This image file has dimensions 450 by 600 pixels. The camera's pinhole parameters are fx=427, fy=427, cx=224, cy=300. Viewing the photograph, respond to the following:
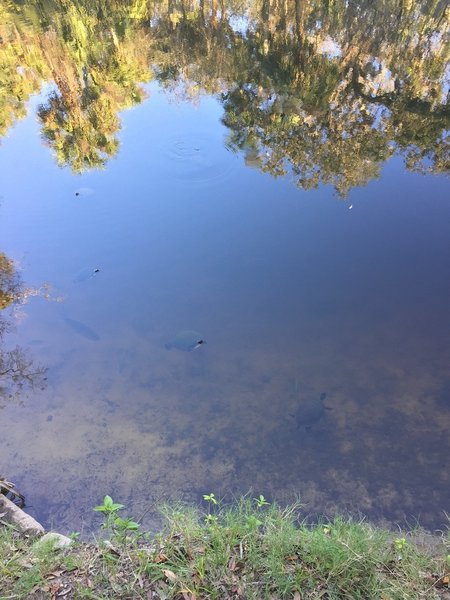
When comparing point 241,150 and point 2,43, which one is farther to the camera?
point 2,43

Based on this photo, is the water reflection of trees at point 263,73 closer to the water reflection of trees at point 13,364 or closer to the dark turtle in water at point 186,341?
the water reflection of trees at point 13,364

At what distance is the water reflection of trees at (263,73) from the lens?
24.0 ft

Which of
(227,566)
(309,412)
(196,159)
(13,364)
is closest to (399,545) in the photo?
(227,566)

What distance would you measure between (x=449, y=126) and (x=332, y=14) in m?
6.08

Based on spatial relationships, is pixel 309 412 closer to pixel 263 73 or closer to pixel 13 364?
pixel 13 364

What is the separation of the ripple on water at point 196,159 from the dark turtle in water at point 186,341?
3.12m

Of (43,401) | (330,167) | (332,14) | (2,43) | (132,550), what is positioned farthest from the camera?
(332,14)

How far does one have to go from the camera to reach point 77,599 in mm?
2143

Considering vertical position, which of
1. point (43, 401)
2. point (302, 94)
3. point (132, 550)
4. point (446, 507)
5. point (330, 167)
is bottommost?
point (446, 507)

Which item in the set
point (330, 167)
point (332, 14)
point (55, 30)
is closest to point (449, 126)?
point (330, 167)

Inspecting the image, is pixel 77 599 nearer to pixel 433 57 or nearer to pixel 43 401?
pixel 43 401

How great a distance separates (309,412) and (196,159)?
493 centimetres

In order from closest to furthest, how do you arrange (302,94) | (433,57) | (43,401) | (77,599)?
(77,599), (43,401), (302,94), (433,57)

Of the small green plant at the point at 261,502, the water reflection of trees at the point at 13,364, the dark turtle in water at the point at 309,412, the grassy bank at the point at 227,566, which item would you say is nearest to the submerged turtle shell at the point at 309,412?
the dark turtle in water at the point at 309,412
